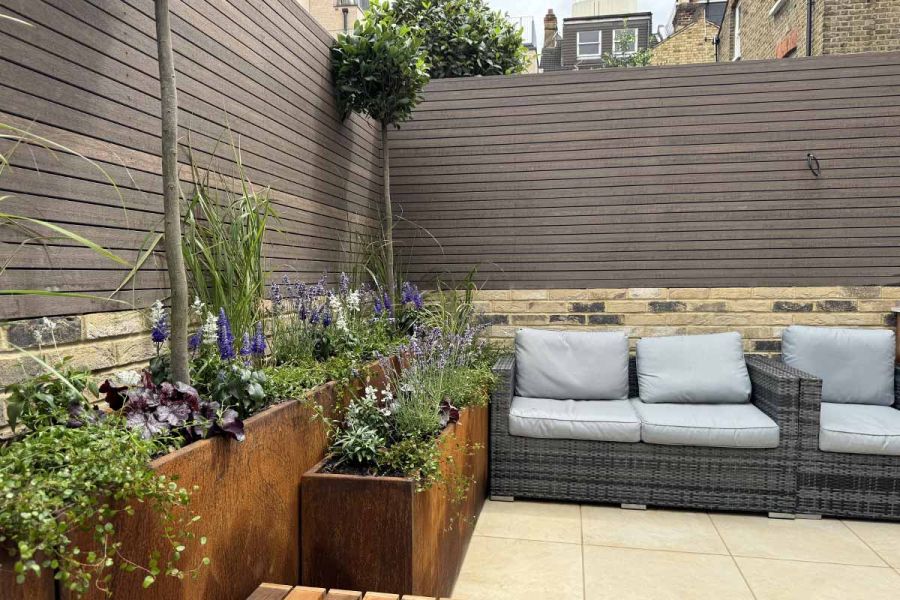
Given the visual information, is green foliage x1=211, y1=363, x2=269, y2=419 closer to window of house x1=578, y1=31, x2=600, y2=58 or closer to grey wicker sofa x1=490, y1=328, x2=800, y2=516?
grey wicker sofa x1=490, y1=328, x2=800, y2=516

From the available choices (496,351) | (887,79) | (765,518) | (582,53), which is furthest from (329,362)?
(582,53)

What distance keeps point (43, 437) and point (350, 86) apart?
9.38 feet

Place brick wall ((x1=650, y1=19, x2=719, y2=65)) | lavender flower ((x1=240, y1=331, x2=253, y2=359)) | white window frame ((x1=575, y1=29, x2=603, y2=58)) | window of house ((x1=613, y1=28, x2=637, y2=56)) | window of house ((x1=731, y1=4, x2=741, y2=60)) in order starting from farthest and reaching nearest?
1. white window frame ((x1=575, y1=29, x2=603, y2=58))
2. window of house ((x1=613, y1=28, x2=637, y2=56))
3. brick wall ((x1=650, y1=19, x2=719, y2=65))
4. window of house ((x1=731, y1=4, x2=741, y2=60))
5. lavender flower ((x1=240, y1=331, x2=253, y2=359))

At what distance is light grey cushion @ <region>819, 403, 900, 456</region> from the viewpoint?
9.98 ft

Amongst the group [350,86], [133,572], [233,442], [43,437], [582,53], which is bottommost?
[133,572]

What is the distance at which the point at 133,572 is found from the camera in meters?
1.20

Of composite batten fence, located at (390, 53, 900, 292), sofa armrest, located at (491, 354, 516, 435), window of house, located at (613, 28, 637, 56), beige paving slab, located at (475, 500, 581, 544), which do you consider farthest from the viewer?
window of house, located at (613, 28, 637, 56)

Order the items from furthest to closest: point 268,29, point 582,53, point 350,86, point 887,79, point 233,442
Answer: point 582,53, point 887,79, point 350,86, point 268,29, point 233,442

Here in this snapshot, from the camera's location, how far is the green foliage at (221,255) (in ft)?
7.22

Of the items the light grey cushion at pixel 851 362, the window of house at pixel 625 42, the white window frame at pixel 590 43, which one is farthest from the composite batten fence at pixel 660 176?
the white window frame at pixel 590 43

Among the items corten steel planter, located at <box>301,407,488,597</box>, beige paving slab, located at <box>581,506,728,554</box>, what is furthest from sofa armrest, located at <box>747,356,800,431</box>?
corten steel planter, located at <box>301,407,488,597</box>

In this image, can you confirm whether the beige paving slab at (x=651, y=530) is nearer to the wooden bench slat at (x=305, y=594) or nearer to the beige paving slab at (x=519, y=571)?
the beige paving slab at (x=519, y=571)

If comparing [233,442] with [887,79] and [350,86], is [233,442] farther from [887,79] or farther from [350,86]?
[887,79]

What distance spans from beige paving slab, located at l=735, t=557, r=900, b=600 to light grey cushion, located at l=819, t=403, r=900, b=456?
0.65m
